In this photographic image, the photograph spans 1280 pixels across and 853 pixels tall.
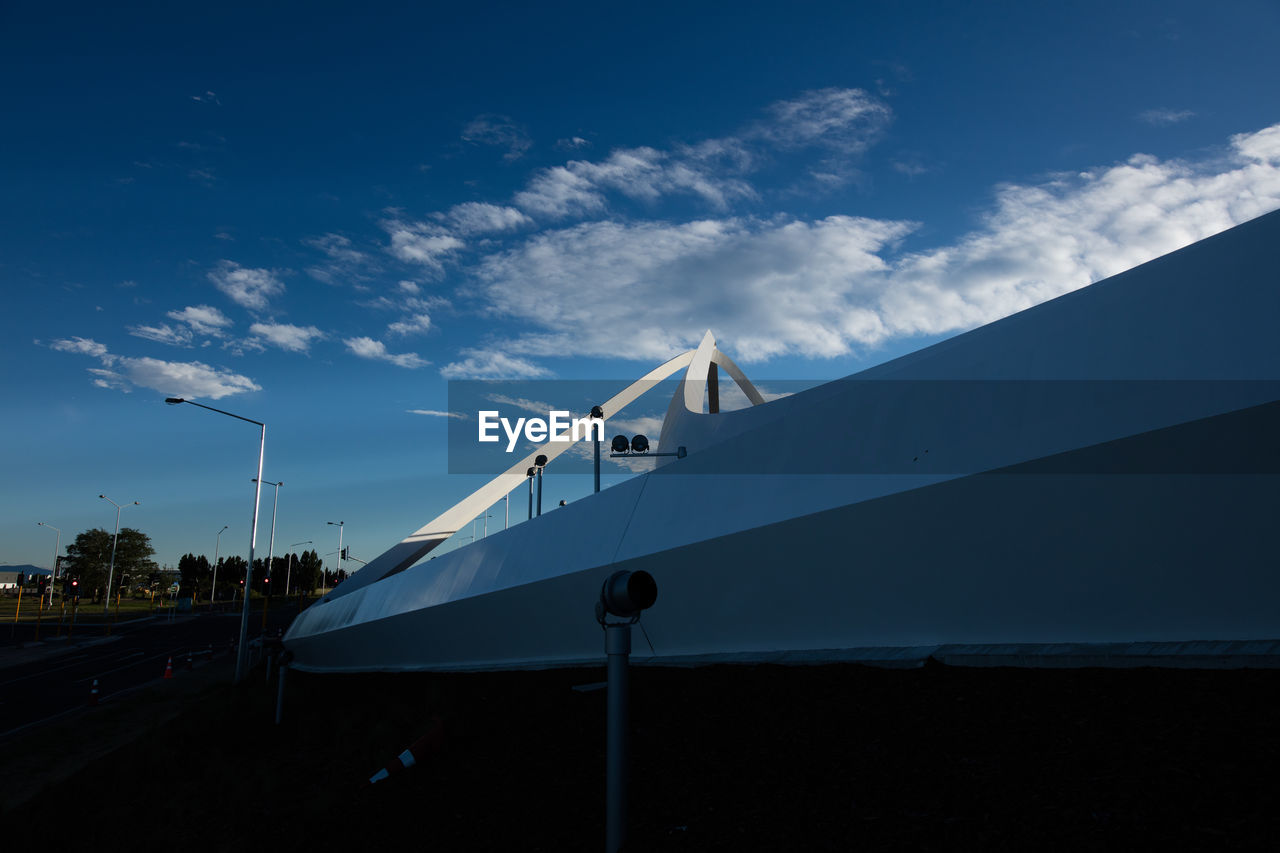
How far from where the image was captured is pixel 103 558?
114 m

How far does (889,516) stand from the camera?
7.26 metres

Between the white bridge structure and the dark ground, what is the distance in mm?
557

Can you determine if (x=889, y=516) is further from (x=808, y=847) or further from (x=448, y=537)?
(x=448, y=537)

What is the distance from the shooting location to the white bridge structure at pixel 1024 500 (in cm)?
576

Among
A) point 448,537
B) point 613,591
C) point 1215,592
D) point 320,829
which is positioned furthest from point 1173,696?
point 448,537

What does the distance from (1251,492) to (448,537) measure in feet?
75.0

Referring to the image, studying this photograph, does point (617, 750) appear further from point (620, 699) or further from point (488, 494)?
point (488, 494)

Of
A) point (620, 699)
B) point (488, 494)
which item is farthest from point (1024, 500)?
point (488, 494)

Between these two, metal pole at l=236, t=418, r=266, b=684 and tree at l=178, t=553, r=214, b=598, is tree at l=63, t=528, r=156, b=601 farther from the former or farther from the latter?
metal pole at l=236, t=418, r=266, b=684

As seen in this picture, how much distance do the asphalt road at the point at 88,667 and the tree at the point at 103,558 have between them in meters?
73.0

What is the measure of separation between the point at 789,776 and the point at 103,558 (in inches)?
5502

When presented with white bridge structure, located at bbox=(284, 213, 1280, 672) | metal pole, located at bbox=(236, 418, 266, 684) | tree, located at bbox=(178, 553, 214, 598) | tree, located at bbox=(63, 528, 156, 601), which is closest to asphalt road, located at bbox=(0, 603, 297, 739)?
metal pole, located at bbox=(236, 418, 266, 684)

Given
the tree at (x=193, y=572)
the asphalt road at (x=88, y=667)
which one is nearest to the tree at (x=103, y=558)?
the tree at (x=193, y=572)

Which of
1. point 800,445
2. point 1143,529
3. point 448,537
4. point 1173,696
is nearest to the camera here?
point 1173,696
